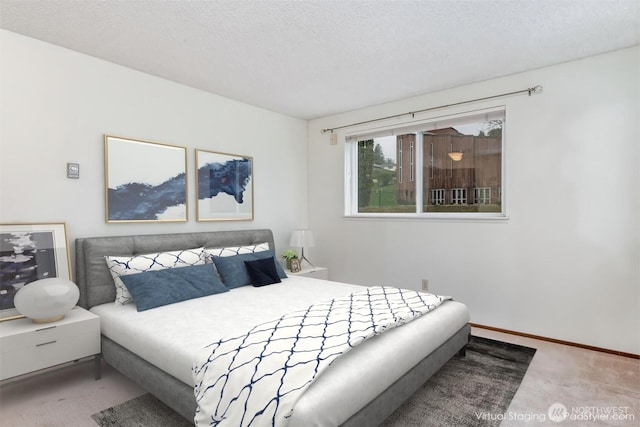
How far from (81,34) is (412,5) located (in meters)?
2.38

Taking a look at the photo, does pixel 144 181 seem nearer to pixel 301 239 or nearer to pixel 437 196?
pixel 301 239

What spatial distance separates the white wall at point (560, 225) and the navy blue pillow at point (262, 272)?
1619 millimetres

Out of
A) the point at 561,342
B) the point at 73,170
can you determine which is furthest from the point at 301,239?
the point at 561,342

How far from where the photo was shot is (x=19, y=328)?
2268 millimetres

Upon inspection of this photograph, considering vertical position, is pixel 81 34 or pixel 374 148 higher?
pixel 81 34

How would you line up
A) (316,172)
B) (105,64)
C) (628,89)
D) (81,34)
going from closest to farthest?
(81,34) < (628,89) < (105,64) < (316,172)

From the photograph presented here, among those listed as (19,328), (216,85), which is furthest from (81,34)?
(19,328)

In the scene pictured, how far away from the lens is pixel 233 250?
3662 mm

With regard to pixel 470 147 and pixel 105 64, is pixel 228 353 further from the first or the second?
pixel 470 147

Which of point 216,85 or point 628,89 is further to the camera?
point 216,85

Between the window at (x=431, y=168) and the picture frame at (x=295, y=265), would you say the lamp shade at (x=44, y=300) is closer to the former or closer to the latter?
the picture frame at (x=295, y=265)

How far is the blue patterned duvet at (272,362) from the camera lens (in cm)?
144

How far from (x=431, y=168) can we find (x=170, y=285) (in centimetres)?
301

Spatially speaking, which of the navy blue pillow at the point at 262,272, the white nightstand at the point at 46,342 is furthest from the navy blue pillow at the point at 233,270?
the white nightstand at the point at 46,342
